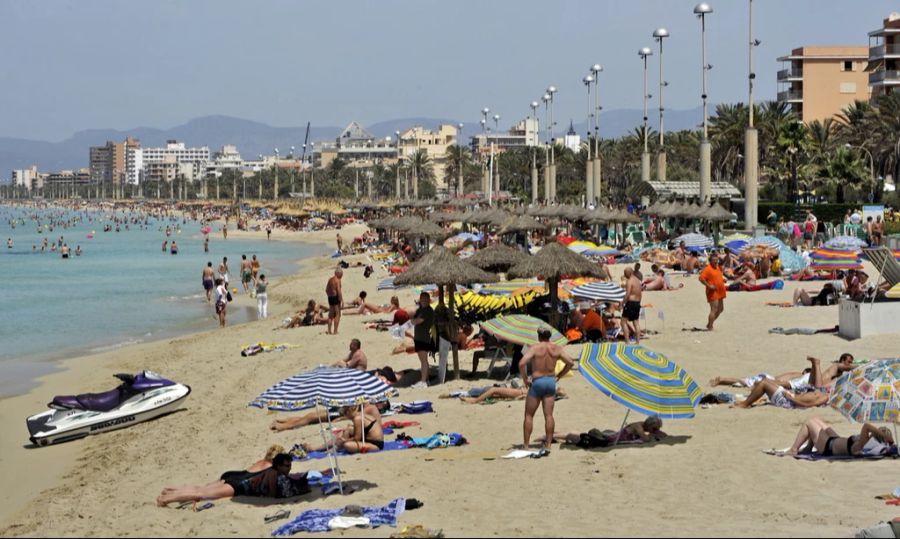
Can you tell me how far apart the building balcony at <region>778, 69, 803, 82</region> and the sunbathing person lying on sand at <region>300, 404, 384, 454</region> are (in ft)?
229

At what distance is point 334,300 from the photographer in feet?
64.1

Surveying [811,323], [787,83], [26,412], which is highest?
[787,83]

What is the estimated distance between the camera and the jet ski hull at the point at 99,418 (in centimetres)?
1343

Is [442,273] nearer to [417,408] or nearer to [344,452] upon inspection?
[417,408]

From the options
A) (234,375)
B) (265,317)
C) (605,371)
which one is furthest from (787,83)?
(605,371)

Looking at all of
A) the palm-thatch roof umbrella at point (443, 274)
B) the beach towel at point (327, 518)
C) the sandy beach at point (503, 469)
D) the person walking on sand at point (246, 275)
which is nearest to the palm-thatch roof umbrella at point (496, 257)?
the sandy beach at point (503, 469)

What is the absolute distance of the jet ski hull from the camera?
1343 centimetres

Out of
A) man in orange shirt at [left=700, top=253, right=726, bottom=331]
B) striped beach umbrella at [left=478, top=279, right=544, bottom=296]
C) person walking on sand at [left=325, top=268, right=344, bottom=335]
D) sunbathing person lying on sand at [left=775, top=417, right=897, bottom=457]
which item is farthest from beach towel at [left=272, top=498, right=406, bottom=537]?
person walking on sand at [left=325, top=268, right=344, bottom=335]

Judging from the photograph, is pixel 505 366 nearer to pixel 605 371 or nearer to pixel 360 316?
pixel 605 371

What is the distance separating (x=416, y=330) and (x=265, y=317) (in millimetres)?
12870

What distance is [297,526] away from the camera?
7613 mm

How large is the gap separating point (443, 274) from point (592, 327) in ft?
8.75

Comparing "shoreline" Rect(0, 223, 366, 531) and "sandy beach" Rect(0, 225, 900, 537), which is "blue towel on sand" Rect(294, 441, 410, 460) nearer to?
"sandy beach" Rect(0, 225, 900, 537)

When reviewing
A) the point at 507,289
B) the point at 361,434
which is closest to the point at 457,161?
the point at 507,289
